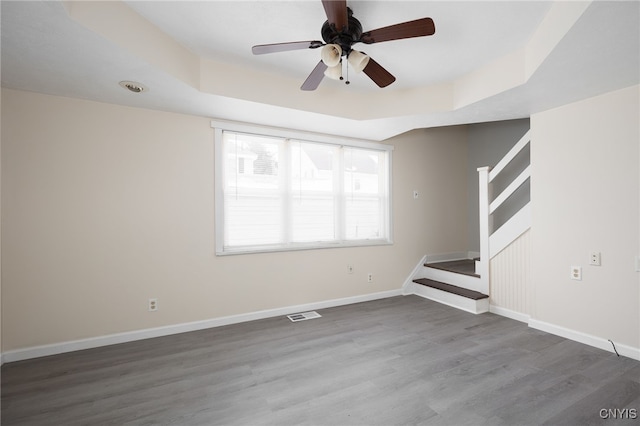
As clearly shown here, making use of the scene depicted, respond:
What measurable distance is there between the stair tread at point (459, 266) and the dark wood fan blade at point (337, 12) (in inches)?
148

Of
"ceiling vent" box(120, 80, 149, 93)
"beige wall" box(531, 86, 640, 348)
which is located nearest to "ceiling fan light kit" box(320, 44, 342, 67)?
"ceiling vent" box(120, 80, 149, 93)

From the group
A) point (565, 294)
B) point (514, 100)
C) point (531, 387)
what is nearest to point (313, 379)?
point (531, 387)

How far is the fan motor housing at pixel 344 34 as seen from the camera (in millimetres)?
2018

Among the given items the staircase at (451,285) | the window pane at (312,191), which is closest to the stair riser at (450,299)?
the staircase at (451,285)

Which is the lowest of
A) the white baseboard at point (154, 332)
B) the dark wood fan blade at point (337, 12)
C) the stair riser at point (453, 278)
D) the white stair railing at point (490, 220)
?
the white baseboard at point (154, 332)

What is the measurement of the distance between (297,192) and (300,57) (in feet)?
5.80

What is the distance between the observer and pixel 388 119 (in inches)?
145

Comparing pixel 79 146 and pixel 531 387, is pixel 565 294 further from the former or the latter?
pixel 79 146

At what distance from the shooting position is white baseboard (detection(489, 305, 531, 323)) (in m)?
3.60

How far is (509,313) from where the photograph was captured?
3.77 m

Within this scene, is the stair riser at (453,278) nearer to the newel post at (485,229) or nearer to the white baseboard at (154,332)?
the newel post at (485,229)

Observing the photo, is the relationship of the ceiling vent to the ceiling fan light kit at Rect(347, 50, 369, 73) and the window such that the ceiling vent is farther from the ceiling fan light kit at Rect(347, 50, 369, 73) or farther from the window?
the ceiling fan light kit at Rect(347, 50, 369, 73)

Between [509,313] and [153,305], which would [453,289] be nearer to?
[509,313]

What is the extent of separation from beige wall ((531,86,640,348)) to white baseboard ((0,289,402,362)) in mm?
2436
